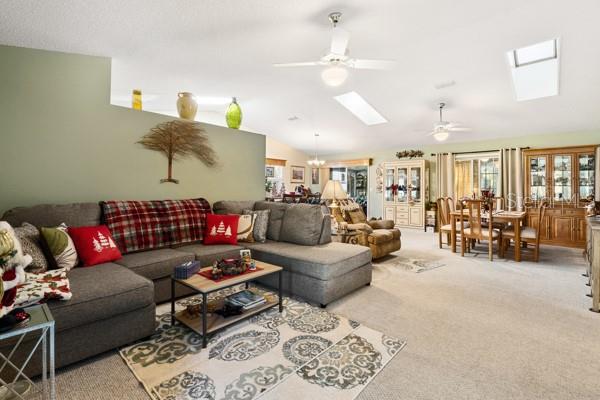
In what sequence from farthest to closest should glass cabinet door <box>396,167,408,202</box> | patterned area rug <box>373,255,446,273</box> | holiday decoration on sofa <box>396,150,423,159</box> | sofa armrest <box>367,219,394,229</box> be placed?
glass cabinet door <box>396,167,408,202</box> → holiday decoration on sofa <box>396,150,423,159</box> → sofa armrest <box>367,219,394,229</box> → patterned area rug <box>373,255,446,273</box>

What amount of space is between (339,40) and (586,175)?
573 cm

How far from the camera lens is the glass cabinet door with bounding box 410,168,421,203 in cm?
755

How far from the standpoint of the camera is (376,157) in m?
8.46

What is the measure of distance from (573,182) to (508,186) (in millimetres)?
1067

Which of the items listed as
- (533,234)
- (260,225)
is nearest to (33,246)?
(260,225)

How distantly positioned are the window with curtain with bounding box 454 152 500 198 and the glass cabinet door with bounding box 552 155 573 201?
994mm

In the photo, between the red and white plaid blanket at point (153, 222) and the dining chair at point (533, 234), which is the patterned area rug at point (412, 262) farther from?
the red and white plaid blanket at point (153, 222)

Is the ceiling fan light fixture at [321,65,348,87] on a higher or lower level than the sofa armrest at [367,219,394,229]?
higher

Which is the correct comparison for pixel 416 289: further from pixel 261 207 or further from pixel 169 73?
pixel 169 73

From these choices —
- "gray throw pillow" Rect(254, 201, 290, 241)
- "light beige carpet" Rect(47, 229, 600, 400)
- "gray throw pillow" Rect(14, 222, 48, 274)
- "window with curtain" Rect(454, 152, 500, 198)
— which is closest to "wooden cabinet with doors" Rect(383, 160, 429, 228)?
"window with curtain" Rect(454, 152, 500, 198)

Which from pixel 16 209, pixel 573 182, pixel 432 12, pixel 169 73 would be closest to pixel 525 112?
pixel 573 182

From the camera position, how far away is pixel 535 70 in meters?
4.18

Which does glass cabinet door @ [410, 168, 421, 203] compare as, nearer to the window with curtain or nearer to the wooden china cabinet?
the window with curtain

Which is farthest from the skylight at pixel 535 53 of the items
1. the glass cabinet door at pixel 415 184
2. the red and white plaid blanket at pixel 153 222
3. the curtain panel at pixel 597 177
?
the red and white plaid blanket at pixel 153 222
